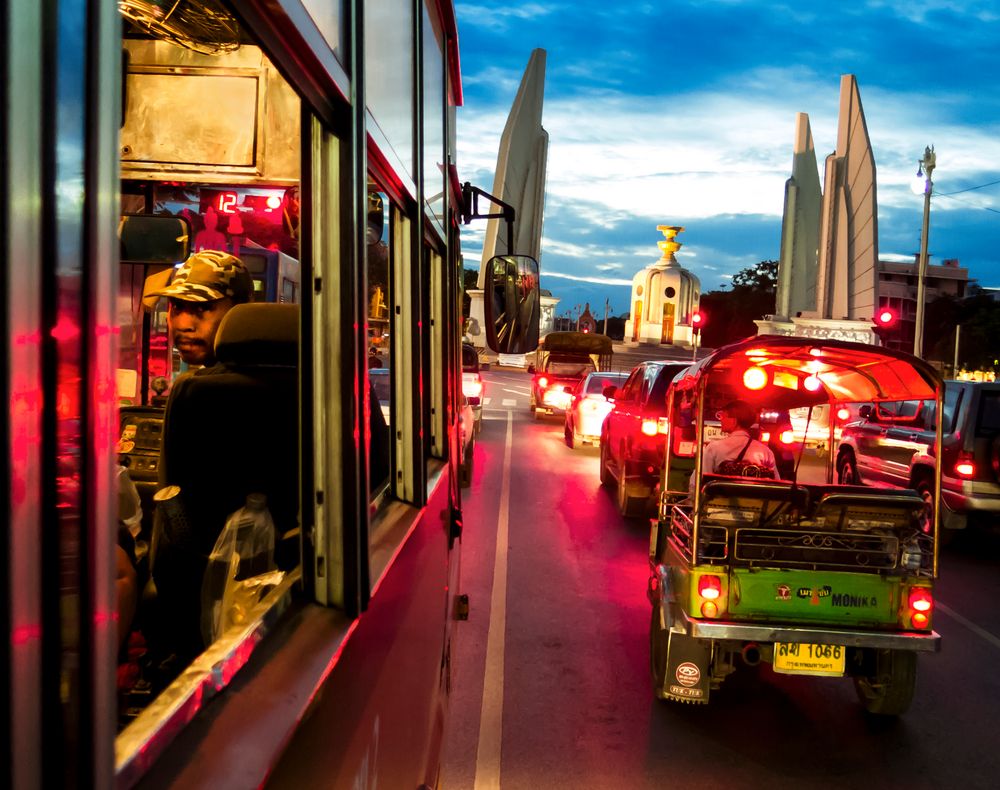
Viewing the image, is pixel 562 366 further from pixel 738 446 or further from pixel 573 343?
pixel 738 446

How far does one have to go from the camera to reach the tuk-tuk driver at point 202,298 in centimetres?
348

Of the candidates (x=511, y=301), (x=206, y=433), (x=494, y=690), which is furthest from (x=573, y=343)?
(x=206, y=433)

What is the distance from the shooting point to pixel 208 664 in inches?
53.9

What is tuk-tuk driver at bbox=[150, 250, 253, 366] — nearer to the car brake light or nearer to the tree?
the car brake light

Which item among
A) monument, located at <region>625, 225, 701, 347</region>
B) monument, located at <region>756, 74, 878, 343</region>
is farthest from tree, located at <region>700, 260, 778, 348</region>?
monument, located at <region>756, 74, 878, 343</region>

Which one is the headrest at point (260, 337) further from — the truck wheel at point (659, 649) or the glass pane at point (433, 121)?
the truck wheel at point (659, 649)

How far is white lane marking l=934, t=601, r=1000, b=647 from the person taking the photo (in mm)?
7672

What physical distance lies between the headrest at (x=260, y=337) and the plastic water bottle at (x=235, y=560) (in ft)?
1.48

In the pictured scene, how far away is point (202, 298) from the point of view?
348 centimetres

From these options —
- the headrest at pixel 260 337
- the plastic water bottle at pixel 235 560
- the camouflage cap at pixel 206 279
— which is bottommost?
the plastic water bottle at pixel 235 560

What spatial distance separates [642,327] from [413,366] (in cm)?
6704

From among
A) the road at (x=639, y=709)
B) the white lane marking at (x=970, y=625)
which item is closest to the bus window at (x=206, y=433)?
the road at (x=639, y=709)

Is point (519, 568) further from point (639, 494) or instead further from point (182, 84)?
point (182, 84)

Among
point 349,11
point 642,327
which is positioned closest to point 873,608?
point 349,11
